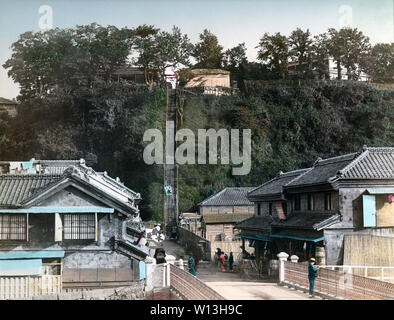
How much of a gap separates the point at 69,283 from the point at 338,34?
1480 centimetres

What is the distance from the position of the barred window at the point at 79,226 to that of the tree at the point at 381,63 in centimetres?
1352

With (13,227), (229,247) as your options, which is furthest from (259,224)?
(13,227)

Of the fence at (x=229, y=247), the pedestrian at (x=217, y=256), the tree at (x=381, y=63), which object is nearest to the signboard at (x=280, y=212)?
the pedestrian at (x=217, y=256)

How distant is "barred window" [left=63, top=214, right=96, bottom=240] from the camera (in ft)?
58.1

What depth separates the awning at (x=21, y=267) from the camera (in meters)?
16.5

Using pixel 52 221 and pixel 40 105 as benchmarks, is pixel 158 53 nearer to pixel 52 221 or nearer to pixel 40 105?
pixel 40 105

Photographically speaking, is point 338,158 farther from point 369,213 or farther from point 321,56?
point 321,56

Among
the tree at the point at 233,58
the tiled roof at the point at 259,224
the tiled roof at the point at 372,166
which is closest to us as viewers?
the tiled roof at the point at 372,166

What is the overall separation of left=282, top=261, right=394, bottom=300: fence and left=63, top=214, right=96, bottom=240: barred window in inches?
244

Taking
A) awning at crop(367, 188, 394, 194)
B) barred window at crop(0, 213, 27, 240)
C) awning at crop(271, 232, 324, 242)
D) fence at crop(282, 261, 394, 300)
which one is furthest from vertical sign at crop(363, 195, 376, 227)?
barred window at crop(0, 213, 27, 240)

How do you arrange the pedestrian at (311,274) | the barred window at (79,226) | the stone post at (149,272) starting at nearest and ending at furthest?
the pedestrian at (311,274) → the stone post at (149,272) → the barred window at (79,226)

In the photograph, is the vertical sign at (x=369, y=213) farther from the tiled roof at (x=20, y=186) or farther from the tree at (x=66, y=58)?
the tree at (x=66, y=58)

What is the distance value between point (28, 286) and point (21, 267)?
1208 mm
